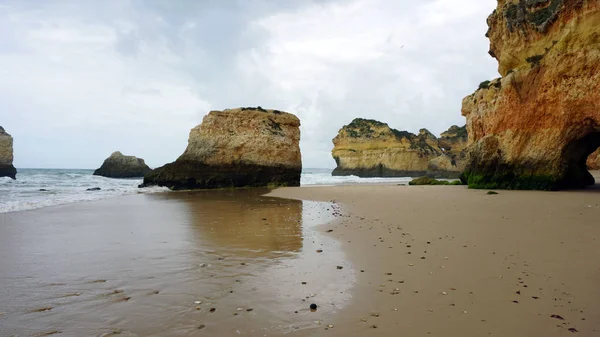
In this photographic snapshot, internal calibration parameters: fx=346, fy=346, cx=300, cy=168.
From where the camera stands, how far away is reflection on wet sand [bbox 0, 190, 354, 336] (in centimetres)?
325

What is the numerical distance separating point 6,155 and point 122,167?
519 inches

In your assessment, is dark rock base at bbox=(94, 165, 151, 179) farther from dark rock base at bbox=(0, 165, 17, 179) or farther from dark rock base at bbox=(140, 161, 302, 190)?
dark rock base at bbox=(140, 161, 302, 190)

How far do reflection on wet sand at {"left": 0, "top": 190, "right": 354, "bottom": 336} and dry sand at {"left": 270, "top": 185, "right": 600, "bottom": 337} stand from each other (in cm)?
46

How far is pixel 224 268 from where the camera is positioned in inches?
197

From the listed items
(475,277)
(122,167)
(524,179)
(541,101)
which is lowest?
(475,277)

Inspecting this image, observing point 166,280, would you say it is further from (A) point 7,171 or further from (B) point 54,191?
(A) point 7,171

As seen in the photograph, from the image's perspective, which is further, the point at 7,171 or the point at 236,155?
the point at 7,171

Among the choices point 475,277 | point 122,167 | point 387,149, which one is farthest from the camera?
point 387,149

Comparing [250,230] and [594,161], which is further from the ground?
[594,161]

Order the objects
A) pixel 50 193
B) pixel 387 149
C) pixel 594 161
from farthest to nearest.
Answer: pixel 387 149 → pixel 594 161 → pixel 50 193

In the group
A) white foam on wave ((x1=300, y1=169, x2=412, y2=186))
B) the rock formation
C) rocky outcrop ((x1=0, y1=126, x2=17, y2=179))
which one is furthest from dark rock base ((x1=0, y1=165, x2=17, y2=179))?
the rock formation

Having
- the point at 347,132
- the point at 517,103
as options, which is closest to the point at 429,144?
the point at 347,132

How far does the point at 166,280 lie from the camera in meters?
4.46

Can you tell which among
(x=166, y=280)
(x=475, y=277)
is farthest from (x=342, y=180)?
(x=166, y=280)
